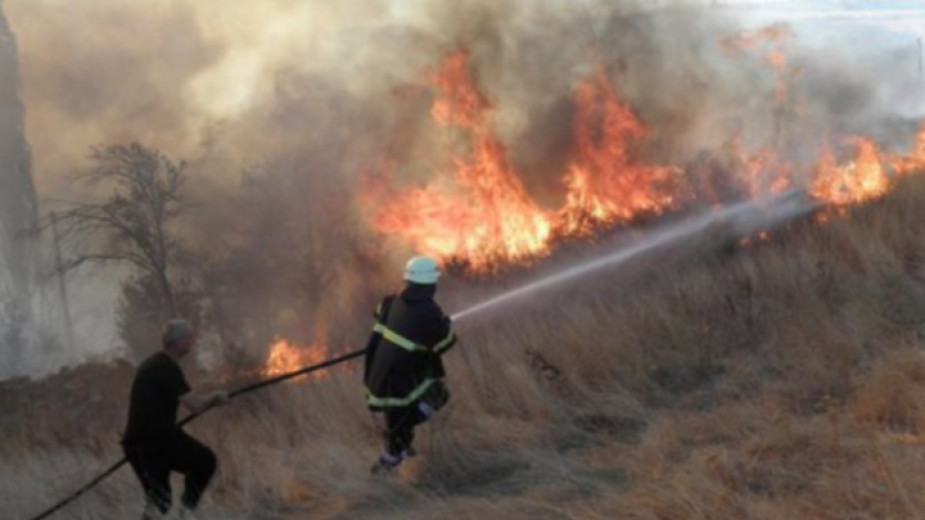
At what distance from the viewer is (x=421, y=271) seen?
5551 millimetres

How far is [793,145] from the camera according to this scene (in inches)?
654

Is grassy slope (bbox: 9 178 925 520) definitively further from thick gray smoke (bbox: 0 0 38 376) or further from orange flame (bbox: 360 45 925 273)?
thick gray smoke (bbox: 0 0 38 376)

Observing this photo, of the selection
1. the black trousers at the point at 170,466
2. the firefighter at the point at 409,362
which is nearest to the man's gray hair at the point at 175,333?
the black trousers at the point at 170,466

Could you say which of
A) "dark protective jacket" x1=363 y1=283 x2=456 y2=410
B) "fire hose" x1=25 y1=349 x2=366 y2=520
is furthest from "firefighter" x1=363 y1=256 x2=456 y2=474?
"fire hose" x1=25 y1=349 x2=366 y2=520

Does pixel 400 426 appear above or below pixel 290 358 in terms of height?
above

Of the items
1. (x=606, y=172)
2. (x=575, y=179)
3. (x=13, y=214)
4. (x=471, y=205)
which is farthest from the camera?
(x=13, y=214)

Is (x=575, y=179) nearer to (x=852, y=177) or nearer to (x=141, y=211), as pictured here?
(x=852, y=177)

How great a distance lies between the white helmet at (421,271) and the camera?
5.54m

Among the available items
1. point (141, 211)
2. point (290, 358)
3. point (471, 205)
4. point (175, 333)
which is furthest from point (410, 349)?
point (141, 211)

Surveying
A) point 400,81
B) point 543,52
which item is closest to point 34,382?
point 400,81

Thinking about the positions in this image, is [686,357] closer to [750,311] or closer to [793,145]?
[750,311]

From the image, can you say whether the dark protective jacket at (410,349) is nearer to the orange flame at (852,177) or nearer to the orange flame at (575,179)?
the orange flame at (852,177)

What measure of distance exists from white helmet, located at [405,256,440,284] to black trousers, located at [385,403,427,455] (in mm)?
809

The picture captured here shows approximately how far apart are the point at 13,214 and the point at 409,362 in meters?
35.7
